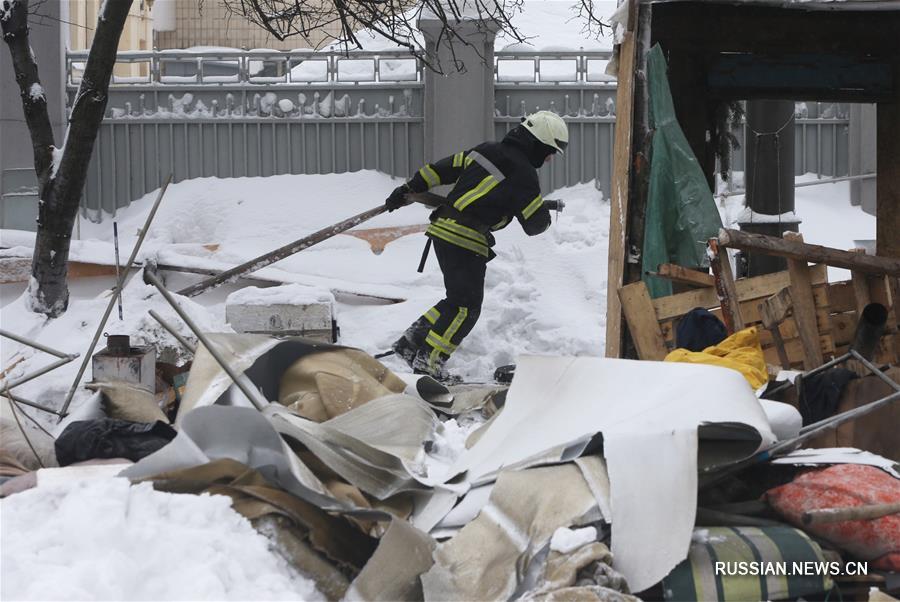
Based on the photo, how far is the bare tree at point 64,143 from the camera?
A: 7.59 meters

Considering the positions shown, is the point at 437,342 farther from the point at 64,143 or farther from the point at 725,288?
the point at 64,143

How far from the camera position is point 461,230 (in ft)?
26.0

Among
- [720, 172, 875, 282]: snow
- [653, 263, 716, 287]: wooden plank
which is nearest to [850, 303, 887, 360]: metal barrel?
[653, 263, 716, 287]: wooden plank

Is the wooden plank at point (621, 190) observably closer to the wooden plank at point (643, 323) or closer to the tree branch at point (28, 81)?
the wooden plank at point (643, 323)

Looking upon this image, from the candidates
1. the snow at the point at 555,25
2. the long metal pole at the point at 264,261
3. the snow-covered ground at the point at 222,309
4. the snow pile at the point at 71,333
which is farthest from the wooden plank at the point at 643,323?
the snow at the point at 555,25

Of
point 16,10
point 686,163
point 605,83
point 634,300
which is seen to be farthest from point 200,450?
point 605,83

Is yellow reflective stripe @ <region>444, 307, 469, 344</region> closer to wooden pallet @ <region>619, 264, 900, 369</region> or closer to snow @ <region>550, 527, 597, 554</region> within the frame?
wooden pallet @ <region>619, 264, 900, 369</region>

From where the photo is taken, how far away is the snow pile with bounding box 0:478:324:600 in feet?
9.38

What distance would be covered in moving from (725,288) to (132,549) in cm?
414

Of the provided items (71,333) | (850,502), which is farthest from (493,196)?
(850,502)

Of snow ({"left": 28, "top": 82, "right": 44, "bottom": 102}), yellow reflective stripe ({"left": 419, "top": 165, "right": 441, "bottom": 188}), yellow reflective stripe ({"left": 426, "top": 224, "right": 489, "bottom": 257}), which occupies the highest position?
Result: snow ({"left": 28, "top": 82, "right": 44, "bottom": 102})

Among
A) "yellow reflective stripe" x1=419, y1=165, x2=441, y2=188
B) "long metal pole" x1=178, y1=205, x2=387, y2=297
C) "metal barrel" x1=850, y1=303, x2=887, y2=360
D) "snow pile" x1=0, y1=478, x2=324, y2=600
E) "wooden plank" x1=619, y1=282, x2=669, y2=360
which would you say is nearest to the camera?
"snow pile" x1=0, y1=478, x2=324, y2=600

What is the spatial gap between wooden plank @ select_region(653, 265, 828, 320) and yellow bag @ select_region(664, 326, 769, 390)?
1.15 meters

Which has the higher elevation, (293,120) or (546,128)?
(293,120)
